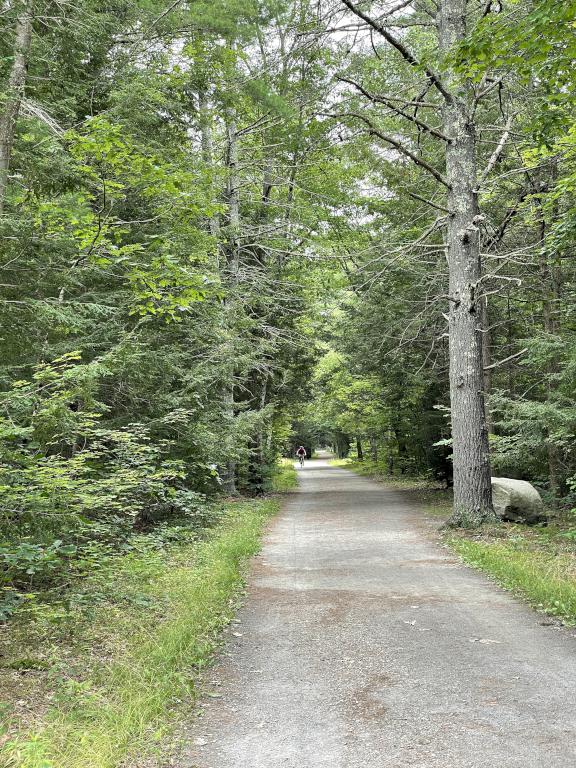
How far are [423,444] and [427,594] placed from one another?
13.3 m

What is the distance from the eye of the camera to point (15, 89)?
22.5 ft

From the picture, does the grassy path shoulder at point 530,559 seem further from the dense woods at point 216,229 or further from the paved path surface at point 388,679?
the dense woods at point 216,229

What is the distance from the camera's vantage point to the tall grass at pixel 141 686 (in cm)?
312

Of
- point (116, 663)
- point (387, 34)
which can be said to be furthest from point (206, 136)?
point (116, 663)

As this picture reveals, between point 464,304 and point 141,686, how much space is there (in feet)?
28.9

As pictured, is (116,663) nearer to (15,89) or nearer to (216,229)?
(15,89)

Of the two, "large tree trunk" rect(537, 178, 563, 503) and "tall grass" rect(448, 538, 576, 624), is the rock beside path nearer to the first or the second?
"large tree trunk" rect(537, 178, 563, 503)

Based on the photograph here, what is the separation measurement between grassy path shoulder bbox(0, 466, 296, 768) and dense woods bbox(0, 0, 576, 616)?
0.52 metres

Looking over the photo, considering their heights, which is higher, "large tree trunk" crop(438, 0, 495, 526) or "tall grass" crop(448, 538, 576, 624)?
"large tree trunk" crop(438, 0, 495, 526)

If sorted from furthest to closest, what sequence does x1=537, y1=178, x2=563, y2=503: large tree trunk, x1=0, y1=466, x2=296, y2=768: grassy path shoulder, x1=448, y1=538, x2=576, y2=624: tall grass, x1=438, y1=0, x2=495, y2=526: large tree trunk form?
x1=537, y1=178, x2=563, y2=503: large tree trunk < x1=438, y1=0, x2=495, y2=526: large tree trunk < x1=448, y1=538, x2=576, y2=624: tall grass < x1=0, y1=466, x2=296, y2=768: grassy path shoulder

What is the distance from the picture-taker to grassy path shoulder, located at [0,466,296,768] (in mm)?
3252

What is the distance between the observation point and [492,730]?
3410 millimetres

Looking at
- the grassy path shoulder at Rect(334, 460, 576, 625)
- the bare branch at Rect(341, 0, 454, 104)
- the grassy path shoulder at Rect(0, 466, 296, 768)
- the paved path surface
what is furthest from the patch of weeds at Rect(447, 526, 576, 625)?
the bare branch at Rect(341, 0, 454, 104)

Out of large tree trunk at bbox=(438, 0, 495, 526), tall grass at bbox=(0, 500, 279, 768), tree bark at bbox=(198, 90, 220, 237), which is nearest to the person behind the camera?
tall grass at bbox=(0, 500, 279, 768)
